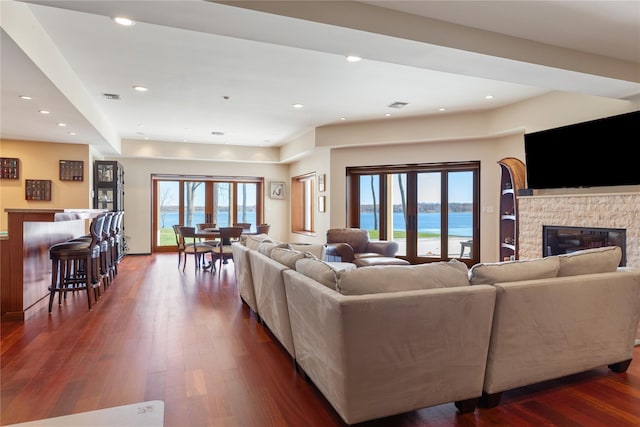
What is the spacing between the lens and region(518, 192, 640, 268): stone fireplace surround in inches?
174

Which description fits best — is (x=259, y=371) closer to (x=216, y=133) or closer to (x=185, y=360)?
(x=185, y=360)

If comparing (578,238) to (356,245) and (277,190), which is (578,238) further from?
(277,190)

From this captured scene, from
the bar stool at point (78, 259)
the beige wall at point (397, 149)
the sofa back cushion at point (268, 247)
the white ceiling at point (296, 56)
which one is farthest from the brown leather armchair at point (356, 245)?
the bar stool at point (78, 259)

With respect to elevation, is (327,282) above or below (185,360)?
above

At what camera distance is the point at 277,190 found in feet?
35.1

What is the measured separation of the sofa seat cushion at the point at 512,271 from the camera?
88.0 inches

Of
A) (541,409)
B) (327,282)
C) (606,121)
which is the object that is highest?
(606,121)

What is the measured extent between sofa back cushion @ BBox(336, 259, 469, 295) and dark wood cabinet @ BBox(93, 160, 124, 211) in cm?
761

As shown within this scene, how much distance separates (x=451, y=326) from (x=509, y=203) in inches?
200

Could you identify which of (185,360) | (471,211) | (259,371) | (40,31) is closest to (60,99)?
(40,31)

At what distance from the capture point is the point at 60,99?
4.34 meters

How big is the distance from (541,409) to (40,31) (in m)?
4.87

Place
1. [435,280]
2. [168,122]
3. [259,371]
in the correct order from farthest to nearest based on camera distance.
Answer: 1. [168,122]
2. [259,371]
3. [435,280]

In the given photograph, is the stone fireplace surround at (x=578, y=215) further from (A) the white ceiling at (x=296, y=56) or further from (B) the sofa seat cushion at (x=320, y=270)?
(B) the sofa seat cushion at (x=320, y=270)
